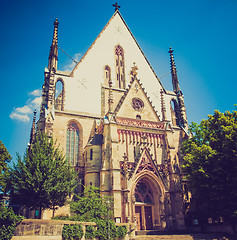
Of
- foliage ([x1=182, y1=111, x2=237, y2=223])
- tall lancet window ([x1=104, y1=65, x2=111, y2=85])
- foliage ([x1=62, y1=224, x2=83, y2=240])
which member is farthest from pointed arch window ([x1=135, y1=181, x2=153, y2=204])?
tall lancet window ([x1=104, y1=65, x2=111, y2=85])

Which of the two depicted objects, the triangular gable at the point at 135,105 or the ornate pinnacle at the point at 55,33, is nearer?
the triangular gable at the point at 135,105

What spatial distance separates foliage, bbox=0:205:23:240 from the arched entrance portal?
14.2 metres

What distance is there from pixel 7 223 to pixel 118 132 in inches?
629

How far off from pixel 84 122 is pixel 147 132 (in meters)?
7.88

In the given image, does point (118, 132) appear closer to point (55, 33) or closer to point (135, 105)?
point (135, 105)

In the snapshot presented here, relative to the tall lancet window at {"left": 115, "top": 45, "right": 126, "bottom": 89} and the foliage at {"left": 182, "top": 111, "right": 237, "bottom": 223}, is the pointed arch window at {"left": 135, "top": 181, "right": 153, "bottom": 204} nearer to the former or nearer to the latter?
the foliage at {"left": 182, "top": 111, "right": 237, "bottom": 223}

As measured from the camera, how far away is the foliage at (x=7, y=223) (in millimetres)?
15770

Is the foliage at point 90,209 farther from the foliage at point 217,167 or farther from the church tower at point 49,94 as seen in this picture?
the foliage at point 217,167

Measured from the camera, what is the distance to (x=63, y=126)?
3048cm

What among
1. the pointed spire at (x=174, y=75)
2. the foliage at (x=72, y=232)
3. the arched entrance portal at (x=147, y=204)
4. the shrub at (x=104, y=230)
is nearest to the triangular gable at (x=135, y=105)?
the arched entrance portal at (x=147, y=204)

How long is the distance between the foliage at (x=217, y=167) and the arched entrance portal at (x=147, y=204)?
13.7 feet

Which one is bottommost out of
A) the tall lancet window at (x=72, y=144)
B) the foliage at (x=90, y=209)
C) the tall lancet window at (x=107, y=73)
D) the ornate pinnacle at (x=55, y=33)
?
the foliage at (x=90, y=209)

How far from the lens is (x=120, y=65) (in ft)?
126

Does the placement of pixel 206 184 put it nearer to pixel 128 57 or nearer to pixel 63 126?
pixel 63 126
